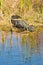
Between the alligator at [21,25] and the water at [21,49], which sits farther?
the alligator at [21,25]

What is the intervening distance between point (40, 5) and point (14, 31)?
15.4 feet

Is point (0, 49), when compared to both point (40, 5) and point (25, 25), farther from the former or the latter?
point (40, 5)

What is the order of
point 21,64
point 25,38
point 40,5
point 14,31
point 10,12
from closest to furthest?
1. point 21,64
2. point 25,38
3. point 14,31
4. point 10,12
5. point 40,5

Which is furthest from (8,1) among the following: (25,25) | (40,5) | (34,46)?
(34,46)

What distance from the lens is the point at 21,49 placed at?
9.84 m

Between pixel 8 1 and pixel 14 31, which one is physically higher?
pixel 8 1

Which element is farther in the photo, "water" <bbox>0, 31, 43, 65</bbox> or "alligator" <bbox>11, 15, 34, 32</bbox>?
"alligator" <bbox>11, 15, 34, 32</bbox>

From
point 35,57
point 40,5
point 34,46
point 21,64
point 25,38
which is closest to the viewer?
point 21,64

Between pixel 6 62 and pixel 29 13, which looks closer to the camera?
pixel 6 62

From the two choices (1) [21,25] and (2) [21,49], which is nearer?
(2) [21,49]

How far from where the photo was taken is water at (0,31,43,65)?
26.6 feet

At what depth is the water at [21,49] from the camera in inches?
319

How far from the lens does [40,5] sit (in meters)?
18.4

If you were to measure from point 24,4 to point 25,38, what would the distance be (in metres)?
5.89
